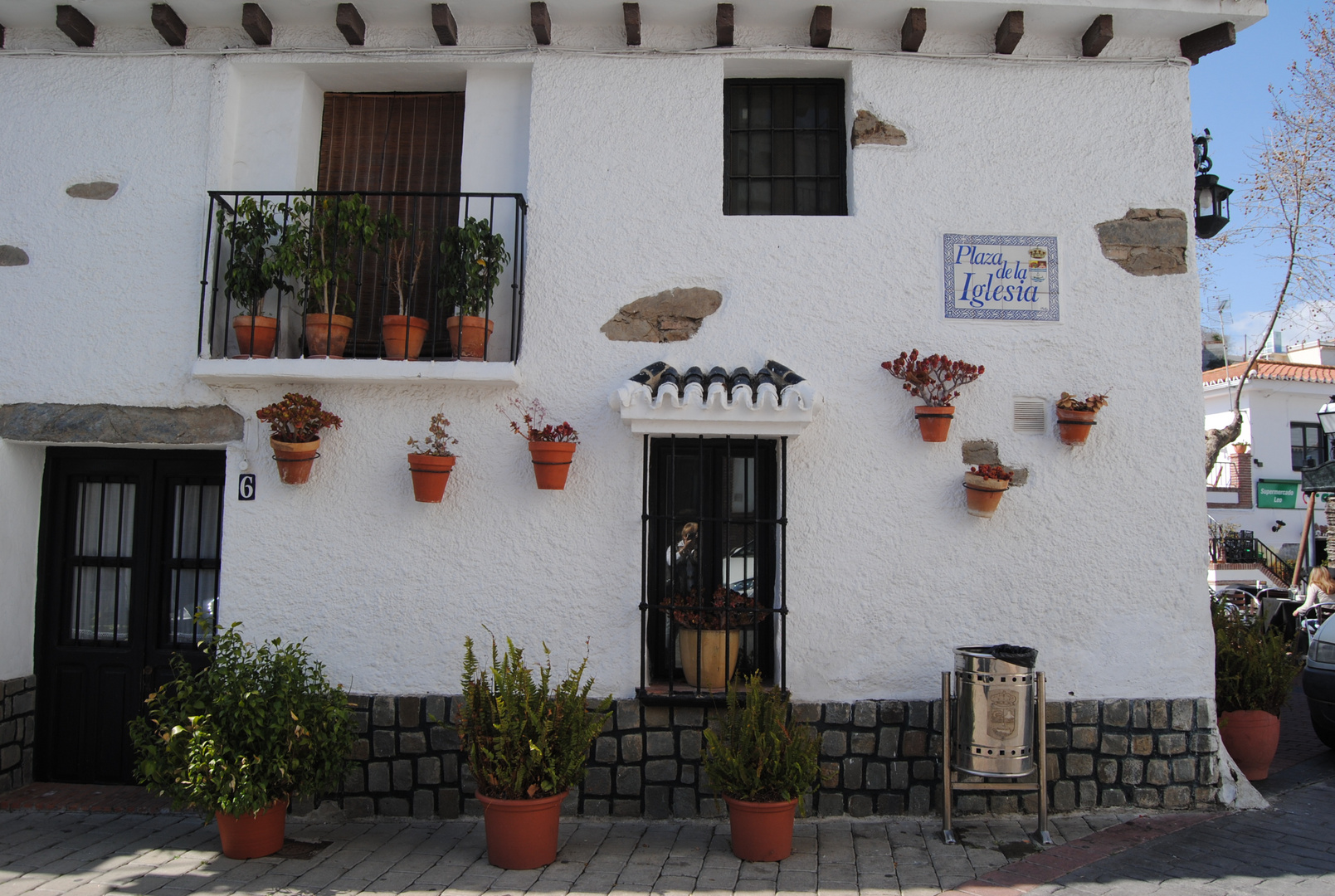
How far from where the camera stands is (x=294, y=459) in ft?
15.5

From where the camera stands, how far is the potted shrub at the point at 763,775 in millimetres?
4102

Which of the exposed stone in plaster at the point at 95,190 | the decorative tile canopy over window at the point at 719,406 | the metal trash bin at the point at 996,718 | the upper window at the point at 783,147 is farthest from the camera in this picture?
the upper window at the point at 783,147

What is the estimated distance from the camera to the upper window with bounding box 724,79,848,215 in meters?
5.38

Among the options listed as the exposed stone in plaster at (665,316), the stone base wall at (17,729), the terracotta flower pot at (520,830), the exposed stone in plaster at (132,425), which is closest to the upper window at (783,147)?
the exposed stone in plaster at (665,316)

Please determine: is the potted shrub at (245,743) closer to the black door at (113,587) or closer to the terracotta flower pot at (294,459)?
the terracotta flower pot at (294,459)

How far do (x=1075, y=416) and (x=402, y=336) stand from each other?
376cm

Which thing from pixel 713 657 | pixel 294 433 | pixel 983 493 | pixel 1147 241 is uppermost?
pixel 1147 241

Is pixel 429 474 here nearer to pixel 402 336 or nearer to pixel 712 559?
pixel 402 336

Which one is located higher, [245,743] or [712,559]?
[712,559]

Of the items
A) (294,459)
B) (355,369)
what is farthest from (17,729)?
(355,369)

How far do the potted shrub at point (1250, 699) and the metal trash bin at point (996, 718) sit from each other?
5.55 ft

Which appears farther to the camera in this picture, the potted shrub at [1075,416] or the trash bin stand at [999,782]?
the potted shrub at [1075,416]

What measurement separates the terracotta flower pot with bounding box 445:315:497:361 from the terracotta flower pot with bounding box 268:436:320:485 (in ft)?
3.08

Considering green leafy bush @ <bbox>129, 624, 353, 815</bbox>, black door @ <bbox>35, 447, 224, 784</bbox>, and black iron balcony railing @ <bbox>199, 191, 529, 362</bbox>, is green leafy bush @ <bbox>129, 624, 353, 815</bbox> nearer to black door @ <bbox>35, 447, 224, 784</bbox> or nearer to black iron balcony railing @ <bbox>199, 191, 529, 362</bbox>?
black door @ <bbox>35, 447, 224, 784</bbox>
